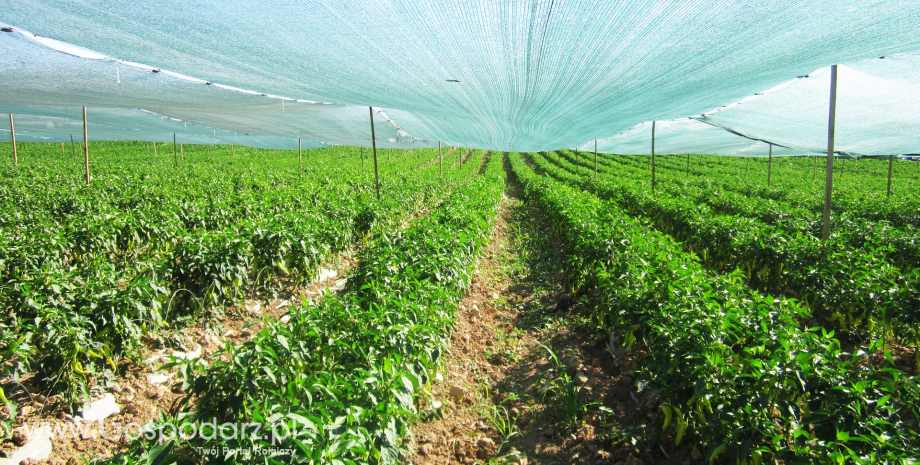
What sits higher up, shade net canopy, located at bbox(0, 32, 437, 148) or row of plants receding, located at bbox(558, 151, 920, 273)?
shade net canopy, located at bbox(0, 32, 437, 148)

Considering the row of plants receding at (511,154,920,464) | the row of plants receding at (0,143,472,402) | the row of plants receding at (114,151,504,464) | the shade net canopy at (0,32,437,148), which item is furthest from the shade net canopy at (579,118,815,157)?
the row of plants receding at (114,151,504,464)

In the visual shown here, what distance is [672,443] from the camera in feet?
9.55

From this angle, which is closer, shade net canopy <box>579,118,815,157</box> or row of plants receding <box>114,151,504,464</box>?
row of plants receding <box>114,151,504,464</box>

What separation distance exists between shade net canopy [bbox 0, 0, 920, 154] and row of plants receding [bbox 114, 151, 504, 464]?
1857 millimetres

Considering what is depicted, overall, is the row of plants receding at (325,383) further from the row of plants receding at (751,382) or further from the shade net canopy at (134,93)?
the shade net canopy at (134,93)

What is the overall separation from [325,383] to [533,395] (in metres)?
2.04

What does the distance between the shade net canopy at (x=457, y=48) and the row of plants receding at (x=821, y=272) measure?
6.26ft

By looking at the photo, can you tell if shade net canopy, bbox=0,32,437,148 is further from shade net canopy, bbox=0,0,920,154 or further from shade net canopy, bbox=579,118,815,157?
shade net canopy, bbox=579,118,815,157

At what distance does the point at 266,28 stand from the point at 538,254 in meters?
6.04

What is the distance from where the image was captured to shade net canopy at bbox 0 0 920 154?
105 inches

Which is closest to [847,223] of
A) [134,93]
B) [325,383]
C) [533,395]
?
[533,395]

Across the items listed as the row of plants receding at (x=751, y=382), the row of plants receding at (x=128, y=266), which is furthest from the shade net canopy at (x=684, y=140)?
the row of plants receding at (x=751, y=382)

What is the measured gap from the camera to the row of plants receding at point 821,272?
11.9ft

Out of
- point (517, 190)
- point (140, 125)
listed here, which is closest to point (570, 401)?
point (140, 125)
